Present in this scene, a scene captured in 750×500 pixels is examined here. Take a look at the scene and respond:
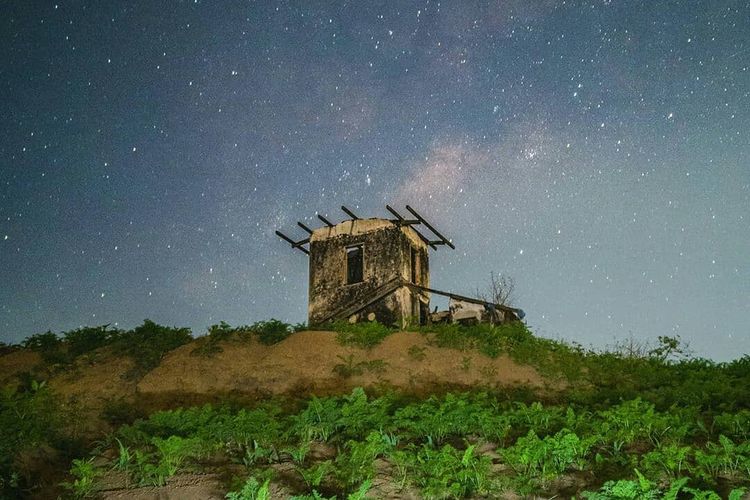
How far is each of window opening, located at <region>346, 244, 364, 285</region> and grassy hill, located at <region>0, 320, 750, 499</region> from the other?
26.7ft

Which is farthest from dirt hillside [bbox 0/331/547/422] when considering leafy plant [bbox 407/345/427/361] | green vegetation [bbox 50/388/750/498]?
green vegetation [bbox 50/388/750/498]

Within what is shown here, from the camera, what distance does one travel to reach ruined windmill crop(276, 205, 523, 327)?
66.3 feet

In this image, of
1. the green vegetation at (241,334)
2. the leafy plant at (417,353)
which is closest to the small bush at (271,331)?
the green vegetation at (241,334)

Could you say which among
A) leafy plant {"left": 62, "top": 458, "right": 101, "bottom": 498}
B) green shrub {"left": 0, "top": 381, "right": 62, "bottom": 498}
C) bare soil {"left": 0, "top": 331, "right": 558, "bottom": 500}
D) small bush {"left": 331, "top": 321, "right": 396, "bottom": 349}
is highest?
small bush {"left": 331, "top": 321, "right": 396, "bottom": 349}

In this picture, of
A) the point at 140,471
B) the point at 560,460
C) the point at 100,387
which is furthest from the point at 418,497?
the point at 100,387

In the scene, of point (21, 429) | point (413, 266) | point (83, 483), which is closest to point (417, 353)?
point (21, 429)

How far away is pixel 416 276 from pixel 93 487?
17934mm

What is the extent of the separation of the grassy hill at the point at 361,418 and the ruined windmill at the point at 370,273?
21.9 ft

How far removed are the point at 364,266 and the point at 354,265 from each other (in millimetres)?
869

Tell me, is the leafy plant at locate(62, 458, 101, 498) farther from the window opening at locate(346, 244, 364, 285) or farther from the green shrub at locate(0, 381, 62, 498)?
the window opening at locate(346, 244, 364, 285)

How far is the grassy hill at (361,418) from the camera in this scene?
16.9 feet

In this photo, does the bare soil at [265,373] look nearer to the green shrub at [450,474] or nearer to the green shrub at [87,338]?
the green shrub at [87,338]

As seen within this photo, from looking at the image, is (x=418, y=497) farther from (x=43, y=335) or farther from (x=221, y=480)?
(x=43, y=335)

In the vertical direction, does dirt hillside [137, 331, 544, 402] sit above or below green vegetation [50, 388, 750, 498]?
above
